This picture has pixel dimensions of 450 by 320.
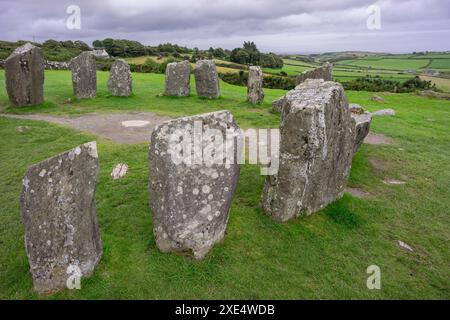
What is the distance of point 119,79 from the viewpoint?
75.9ft

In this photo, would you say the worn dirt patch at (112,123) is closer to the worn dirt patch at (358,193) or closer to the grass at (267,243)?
the grass at (267,243)

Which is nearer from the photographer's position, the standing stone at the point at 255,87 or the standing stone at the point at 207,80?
the standing stone at the point at 255,87

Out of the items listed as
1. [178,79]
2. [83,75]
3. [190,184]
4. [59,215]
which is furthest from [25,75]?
[190,184]

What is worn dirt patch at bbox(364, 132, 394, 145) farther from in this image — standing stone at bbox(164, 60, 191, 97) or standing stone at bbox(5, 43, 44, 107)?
standing stone at bbox(5, 43, 44, 107)

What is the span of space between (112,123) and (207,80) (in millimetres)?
8432

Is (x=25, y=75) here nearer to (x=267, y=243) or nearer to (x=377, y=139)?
(x=267, y=243)

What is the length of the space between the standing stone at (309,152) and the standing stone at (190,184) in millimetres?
1634

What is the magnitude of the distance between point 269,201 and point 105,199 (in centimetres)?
461

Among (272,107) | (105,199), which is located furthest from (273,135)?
(105,199)

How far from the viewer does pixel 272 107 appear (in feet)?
67.9

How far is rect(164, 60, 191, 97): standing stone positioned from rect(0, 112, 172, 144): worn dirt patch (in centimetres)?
511

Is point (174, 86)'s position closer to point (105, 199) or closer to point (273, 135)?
point (273, 135)

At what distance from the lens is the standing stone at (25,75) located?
18266 mm

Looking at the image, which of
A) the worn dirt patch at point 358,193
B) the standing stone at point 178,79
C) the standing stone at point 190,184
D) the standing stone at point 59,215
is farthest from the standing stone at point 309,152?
the standing stone at point 178,79
